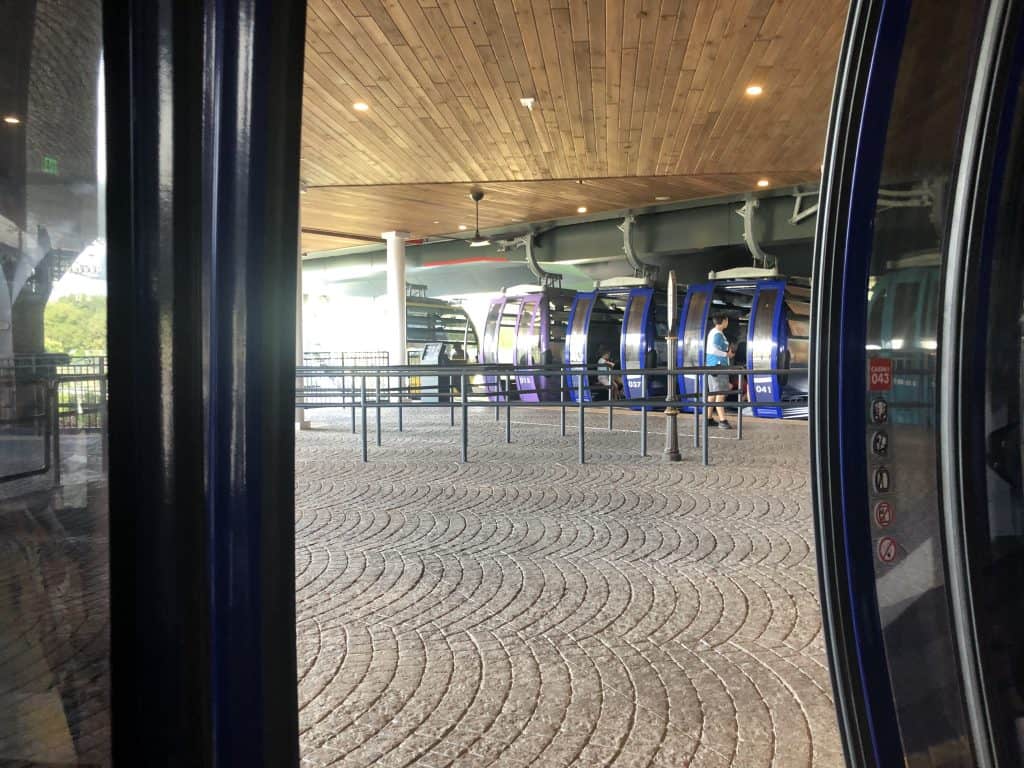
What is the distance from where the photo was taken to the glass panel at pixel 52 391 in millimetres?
690

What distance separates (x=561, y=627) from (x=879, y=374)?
7.08 feet

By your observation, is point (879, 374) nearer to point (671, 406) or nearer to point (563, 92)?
point (671, 406)

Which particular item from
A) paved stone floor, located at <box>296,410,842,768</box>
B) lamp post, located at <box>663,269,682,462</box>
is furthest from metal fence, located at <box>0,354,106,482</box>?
lamp post, located at <box>663,269,682,462</box>

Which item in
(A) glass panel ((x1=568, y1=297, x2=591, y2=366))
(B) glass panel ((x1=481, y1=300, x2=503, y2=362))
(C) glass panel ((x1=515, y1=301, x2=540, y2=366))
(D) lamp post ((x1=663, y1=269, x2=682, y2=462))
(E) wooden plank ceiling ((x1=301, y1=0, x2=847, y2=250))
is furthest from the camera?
(B) glass panel ((x1=481, y1=300, x2=503, y2=362))

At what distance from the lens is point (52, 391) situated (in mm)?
733

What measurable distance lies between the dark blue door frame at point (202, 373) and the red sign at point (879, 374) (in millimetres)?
833

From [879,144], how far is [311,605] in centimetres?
295

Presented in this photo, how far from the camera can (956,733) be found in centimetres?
119

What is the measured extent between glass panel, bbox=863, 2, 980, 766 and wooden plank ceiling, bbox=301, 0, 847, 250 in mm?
5247

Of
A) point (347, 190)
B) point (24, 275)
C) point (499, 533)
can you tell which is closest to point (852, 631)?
point (24, 275)

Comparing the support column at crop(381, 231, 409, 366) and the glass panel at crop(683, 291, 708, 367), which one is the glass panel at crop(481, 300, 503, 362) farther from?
the glass panel at crop(683, 291, 708, 367)

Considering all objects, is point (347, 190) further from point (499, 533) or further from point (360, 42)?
point (499, 533)

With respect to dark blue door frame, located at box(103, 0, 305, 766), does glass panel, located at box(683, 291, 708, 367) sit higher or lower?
higher

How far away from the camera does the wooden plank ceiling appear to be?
19.9ft
